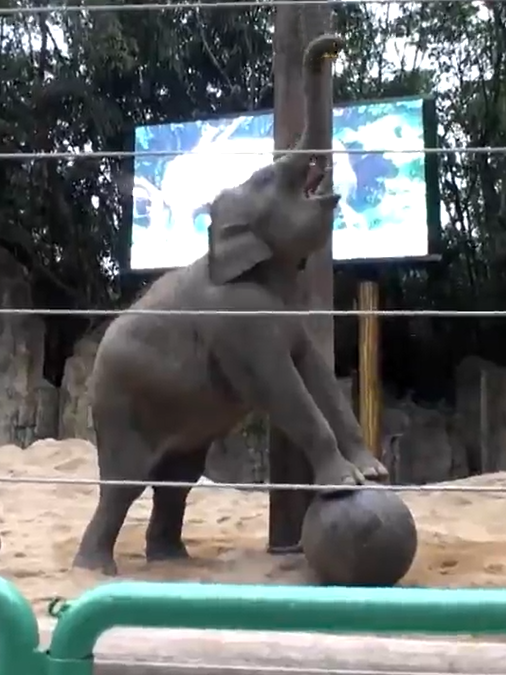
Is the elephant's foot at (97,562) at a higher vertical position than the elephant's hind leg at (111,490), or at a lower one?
lower

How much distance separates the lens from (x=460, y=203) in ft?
19.4

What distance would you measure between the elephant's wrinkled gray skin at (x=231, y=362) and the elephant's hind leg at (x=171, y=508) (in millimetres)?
30

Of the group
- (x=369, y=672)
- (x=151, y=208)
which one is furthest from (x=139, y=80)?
(x=369, y=672)

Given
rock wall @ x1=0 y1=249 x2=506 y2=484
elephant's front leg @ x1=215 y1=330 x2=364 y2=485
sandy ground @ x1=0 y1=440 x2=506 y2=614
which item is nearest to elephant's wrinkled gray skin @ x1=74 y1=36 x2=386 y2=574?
elephant's front leg @ x1=215 y1=330 x2=364 y2=485

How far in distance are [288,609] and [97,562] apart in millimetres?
1207

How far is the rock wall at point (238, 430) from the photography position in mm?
5562

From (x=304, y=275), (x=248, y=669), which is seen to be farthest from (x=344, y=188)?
(x=248, y=669)

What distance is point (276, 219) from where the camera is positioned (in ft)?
5.43

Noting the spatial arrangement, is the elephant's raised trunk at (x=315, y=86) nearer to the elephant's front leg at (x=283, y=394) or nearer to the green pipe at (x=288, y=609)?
the elephant's front leg at (x=283, y=394)

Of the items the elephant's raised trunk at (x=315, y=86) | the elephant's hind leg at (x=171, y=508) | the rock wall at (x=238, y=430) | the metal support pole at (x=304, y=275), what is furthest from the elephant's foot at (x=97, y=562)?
the rock wall at (x=238, y=430)

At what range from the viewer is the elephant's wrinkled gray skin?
5.22ft

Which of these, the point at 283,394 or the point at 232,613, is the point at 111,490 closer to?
the point at 283,394

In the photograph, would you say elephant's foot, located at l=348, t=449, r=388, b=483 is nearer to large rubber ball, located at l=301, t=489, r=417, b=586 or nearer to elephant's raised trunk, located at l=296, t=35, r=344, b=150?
large rubber ball, located at l=301, t=489, r=417, b=586

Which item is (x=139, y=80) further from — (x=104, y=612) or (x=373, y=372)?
(x=104, y=612)
